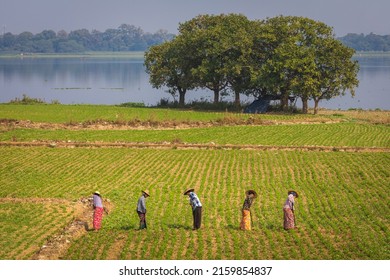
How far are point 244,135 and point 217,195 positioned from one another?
18815 mm

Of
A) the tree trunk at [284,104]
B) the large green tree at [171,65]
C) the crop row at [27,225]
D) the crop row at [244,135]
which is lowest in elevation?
the crop row at [27,225]

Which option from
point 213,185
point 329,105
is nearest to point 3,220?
point 213,185

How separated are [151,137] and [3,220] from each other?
22.6m

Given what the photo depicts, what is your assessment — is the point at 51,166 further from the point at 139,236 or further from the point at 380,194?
the point at 380,194

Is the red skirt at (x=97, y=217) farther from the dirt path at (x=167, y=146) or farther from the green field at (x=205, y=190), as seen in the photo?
the dirt path at (x=167, y=146)

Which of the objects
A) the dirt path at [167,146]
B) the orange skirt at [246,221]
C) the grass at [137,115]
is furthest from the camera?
the grass at [137,115]

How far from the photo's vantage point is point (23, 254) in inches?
757

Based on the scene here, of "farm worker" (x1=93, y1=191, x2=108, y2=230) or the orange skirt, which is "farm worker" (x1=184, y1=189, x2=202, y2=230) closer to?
the orange skirt

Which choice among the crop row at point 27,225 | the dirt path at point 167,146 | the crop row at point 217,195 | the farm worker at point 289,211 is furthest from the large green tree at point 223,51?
the farm worker at point 289,211

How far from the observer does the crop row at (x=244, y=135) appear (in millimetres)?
42875

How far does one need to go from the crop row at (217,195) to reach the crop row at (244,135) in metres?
4.25

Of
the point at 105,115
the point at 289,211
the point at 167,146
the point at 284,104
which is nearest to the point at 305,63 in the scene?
the point at 284,104

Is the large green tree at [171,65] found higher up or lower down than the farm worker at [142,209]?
higher up

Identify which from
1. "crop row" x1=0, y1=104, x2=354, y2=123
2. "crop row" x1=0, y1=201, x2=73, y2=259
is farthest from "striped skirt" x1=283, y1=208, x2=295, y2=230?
"crop row" x1=0, y1=104, x2=354, y2=123
